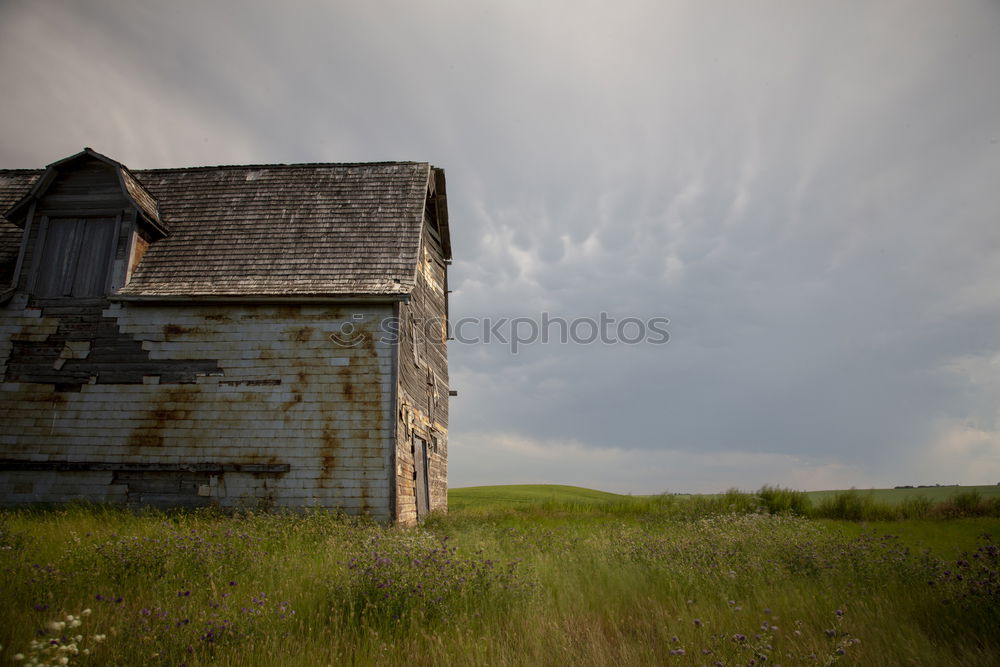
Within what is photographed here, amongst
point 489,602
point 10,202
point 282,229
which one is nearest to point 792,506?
point 489,602

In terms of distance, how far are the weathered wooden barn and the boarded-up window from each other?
0.03 meters

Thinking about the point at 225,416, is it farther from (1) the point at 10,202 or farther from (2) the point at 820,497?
(2) the point at 820,497

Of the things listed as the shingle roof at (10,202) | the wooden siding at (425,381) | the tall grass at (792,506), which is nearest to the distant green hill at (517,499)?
the tall grass at (792,506)

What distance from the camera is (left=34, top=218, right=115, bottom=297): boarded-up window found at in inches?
507

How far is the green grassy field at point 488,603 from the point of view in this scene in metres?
4.41

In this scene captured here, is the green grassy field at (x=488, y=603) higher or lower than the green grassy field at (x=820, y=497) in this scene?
lower

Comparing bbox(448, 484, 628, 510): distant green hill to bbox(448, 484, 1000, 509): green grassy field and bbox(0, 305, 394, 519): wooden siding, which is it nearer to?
bbox(448, 484, 1000, 509): green grassy field

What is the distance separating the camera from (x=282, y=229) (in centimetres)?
1409

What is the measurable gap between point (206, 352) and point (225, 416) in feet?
5.08

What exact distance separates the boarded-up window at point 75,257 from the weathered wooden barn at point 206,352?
0.03 meters

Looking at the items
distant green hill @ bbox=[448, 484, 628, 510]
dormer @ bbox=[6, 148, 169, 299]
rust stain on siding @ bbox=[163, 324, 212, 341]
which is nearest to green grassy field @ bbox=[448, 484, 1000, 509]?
distant green hill @ bbox=[448, 484, 628, 510]

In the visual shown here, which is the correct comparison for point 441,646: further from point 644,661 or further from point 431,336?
point 431,336

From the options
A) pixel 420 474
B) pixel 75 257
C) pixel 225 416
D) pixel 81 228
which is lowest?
pixel 420 474

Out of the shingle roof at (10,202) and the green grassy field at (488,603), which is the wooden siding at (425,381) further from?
the shingle roof at (10,202)
